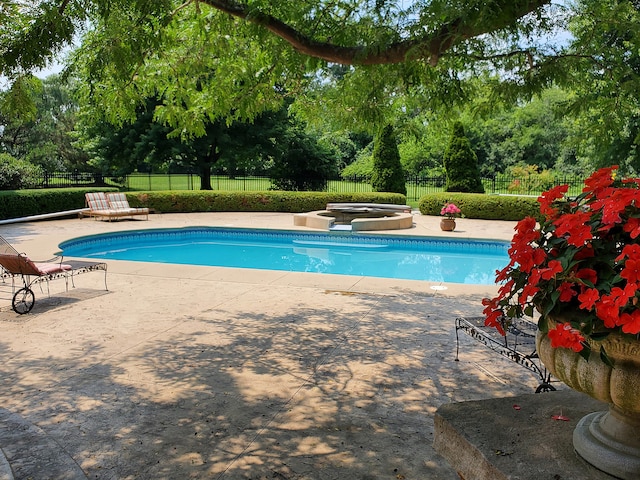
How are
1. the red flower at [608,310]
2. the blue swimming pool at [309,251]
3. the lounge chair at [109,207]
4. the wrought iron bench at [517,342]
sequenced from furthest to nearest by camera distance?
the lounge chair at [109,207]
the blue swimming pool at [309,251]
the wrought iron bench at [517,342]
the red flower at [608,310]

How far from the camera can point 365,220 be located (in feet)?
52.3

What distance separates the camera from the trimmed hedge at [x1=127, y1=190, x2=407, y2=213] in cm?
1985

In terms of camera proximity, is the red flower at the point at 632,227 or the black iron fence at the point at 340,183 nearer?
the red flower at the point at 632,227

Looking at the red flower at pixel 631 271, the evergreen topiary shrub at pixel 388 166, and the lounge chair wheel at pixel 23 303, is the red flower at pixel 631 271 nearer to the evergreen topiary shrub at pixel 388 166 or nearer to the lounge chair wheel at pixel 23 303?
the lounge chair wheel at pixel 23 303

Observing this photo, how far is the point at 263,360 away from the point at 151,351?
3.55 feet

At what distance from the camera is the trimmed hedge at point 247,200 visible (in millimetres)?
19848

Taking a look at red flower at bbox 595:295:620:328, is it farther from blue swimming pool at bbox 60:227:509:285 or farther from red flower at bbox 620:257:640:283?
blue swimming pool at bbox 60:227:509:285

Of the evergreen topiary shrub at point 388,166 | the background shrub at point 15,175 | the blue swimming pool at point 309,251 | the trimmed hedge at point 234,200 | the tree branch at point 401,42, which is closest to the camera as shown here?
the tree branch at point 401,42

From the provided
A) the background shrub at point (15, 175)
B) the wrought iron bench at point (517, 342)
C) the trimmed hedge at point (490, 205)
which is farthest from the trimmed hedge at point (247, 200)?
the wrought iron bench at point (517, 342)

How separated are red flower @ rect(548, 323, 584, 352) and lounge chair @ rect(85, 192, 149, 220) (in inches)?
650

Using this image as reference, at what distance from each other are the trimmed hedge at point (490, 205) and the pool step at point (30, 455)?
16541mm

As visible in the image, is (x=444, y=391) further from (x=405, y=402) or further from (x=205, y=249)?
(x=205, y=249)

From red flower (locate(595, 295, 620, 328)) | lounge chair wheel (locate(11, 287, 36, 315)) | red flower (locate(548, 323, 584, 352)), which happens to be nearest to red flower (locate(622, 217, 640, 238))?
red flower (locate(595, 295, 620, 328))

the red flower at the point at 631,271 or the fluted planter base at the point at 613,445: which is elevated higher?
the red flower at the point at 631,271
